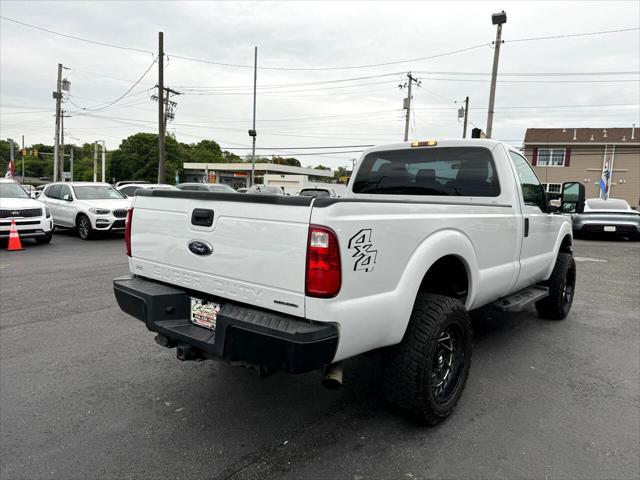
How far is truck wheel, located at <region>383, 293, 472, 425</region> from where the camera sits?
2781mm

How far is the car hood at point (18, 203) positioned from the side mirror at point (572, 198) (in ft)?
38.0

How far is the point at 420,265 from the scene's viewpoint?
9.02ft

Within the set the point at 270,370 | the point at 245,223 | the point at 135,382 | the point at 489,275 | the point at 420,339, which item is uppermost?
the point at 245,223

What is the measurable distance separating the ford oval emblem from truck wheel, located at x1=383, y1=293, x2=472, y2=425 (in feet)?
4.14

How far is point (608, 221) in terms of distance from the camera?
48.2 ft

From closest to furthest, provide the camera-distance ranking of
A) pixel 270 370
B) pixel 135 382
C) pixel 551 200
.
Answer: pixel 270 370 < pixel 135 382 < pixel 551 200

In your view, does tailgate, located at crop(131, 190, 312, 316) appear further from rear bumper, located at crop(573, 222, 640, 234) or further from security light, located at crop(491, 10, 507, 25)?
security light, located at crop(491, 10, 507, 25)

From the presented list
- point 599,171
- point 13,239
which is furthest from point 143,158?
point 13,239

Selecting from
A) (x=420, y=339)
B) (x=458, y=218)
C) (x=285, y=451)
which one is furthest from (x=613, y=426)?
(x=285, y=451)

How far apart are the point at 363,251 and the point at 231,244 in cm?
75

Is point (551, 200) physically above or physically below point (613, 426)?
above

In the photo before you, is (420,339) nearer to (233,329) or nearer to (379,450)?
(379,450)

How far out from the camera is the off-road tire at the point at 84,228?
1270 cm

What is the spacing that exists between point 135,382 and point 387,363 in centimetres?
204
